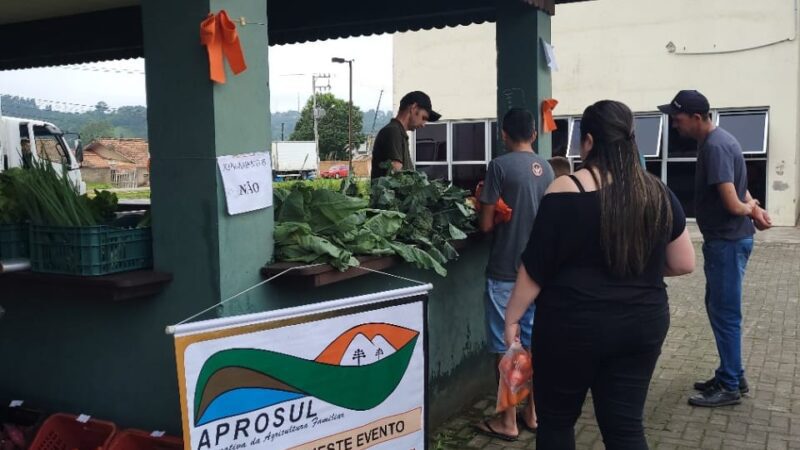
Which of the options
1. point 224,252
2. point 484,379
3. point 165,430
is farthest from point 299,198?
point 484,379

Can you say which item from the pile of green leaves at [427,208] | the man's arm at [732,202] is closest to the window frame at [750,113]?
the man's arm at [732,202]

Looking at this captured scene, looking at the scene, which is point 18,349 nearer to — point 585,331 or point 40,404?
point 40,404

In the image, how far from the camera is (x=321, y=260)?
3418mm

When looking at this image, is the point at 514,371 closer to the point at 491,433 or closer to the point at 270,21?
the point at 491,433

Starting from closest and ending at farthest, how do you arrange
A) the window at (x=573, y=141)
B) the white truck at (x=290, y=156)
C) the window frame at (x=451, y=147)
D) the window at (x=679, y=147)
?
the window at (x=679, y=147) < the window at (x=573, y=141) < the window frame at (x=451, y=147) < the white truck at (x=290, y=156)

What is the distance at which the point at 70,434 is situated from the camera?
346 cm

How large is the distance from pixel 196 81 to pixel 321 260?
981 mm

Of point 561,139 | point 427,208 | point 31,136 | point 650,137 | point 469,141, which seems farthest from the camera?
point 469,141

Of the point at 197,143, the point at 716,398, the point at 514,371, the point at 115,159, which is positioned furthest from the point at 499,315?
the point at 115,159

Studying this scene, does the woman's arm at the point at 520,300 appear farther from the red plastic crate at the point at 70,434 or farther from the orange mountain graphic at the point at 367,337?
the red plastic crate at the point at 70,434

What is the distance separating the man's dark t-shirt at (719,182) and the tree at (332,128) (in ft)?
261

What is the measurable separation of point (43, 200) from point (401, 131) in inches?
118

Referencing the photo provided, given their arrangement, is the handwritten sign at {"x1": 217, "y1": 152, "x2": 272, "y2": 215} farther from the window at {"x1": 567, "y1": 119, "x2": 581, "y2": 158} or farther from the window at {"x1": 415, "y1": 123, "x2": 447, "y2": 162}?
the window at {"x1": 415, "y1": 123, "x2": 447, "y2": 162}

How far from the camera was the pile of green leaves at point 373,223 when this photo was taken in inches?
137
